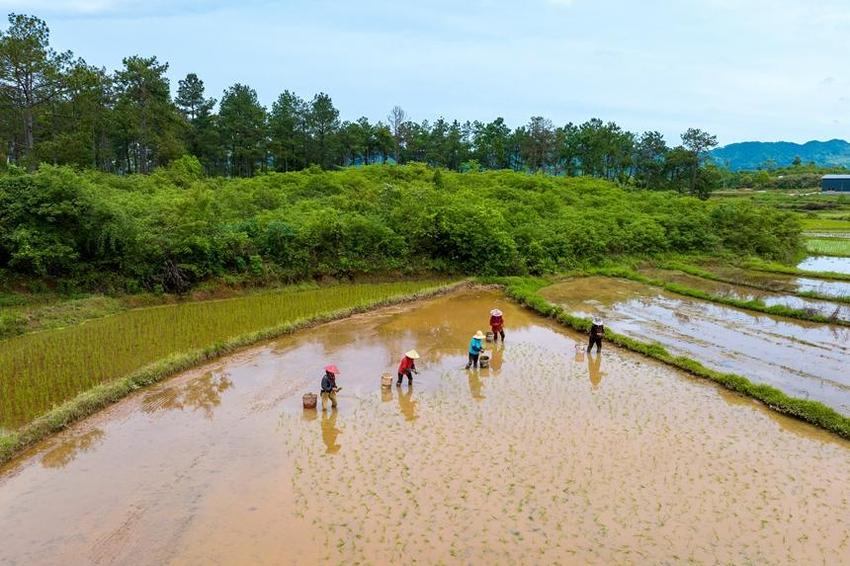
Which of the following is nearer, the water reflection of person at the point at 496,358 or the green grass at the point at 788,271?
the water reflection of person at the point at 496,358

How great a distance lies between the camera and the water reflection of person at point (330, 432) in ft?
32.3

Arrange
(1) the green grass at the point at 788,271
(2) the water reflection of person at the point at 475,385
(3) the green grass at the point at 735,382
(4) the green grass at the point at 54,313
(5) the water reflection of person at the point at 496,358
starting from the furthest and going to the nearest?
1. (1) the green grass at the point at 788,271
2. (4) the green grass at the point at 54,313
3. (5) the water reflection of person at the point at 496,358
4. (2) the water reflection of person at the point at 475,385
5. (3) the green grass at the point at 735,382

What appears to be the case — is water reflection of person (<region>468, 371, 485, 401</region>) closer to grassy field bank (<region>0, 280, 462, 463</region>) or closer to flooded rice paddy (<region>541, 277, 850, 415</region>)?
flooded rice paddy (<region>541, 277, 850, 415</region>)

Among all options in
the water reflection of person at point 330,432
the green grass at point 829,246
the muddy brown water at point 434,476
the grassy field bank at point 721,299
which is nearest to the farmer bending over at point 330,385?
the water reflection of person at point 330,432

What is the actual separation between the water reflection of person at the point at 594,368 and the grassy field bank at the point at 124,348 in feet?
28.2

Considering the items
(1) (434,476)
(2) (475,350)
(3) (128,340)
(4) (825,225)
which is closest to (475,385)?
(2) (475,350)

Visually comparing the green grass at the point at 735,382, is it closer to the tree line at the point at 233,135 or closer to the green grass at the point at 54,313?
the green grass at the point at 54,313

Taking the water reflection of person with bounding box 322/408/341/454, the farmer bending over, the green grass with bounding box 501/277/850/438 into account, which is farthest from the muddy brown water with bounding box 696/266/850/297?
the water reflection of person with bounding box 322/408/341/454

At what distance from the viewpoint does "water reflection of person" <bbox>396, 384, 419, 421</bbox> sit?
1116 cm

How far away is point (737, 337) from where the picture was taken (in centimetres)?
1648

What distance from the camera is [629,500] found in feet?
27.0

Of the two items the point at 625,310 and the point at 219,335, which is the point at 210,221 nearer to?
the point at 219,335

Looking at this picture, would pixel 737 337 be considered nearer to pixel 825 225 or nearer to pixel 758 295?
pixel 758 295

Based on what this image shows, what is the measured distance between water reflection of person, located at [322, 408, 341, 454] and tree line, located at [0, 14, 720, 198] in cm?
2066
